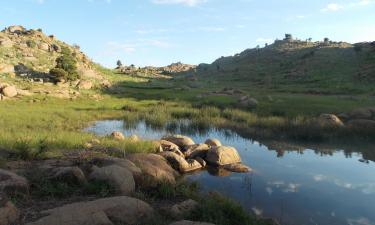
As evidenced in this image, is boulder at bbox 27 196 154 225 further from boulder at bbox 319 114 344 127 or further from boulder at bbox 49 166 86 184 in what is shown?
boulder at bbox 319 114 344 127

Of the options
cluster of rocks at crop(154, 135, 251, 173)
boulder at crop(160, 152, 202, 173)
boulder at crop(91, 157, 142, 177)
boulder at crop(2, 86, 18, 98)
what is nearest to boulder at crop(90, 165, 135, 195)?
boulder at crop(91, 157, 142, 177)

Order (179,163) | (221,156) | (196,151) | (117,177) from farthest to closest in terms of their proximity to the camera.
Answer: (196,151) → (221,156) → (179,163) → (117,177)

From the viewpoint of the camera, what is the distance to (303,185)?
18375mm

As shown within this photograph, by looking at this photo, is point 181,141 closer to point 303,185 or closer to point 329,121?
point 303,185

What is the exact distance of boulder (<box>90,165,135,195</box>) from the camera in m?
12.0

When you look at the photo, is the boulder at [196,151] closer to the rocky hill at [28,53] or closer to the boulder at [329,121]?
the boulder at [329,121]

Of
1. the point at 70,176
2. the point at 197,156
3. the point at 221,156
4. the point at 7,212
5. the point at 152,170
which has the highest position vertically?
the point at 7,212

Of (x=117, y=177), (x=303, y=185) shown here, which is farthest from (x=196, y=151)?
(x=117, y=177)

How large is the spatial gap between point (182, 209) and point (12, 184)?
4.52m

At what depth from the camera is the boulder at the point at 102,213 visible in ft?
29.2

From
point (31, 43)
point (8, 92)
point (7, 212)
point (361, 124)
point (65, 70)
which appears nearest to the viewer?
point (7, 212)

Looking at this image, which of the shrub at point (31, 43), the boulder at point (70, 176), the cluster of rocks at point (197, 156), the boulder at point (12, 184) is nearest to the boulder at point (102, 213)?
the boulder at point (12, 184)

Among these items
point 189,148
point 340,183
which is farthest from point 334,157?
point 189,148

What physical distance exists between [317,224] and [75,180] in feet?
26.6
